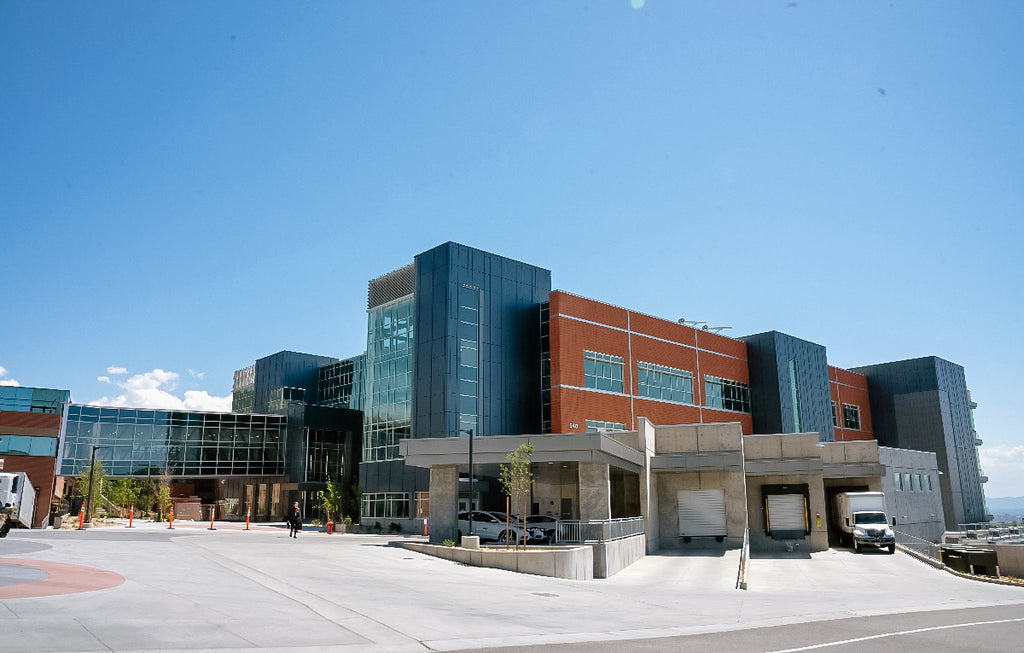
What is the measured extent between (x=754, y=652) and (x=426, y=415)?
4258cm

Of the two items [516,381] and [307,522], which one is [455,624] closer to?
[516,381]

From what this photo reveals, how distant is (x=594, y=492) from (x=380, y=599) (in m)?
17.2

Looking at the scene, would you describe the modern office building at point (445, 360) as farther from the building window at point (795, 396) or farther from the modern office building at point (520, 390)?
the building window at point (795, 396)

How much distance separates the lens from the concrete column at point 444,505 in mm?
32969

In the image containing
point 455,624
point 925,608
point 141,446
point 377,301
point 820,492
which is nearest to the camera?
point 455,624

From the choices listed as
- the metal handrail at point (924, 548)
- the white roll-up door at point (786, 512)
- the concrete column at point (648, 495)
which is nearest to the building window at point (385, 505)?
the concrete column at point (648, 495)

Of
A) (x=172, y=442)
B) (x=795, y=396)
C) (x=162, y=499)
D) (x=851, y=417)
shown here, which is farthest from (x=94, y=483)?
(x=851, y=417)

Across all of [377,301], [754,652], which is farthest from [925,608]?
[377,301]

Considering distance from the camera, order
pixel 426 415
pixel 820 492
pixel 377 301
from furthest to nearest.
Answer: pixel 377 301 → pixel 426 415 → pixel 820 492

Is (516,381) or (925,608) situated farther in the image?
(516,381)

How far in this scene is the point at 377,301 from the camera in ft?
202

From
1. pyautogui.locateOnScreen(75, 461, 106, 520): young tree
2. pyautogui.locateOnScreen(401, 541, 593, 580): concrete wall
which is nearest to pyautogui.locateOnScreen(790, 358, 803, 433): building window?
pyautogui.locateOnScreen(401, 541, 593, 580): concrete wall

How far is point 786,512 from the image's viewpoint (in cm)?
4381

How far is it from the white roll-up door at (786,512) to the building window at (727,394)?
24327 millimetres
